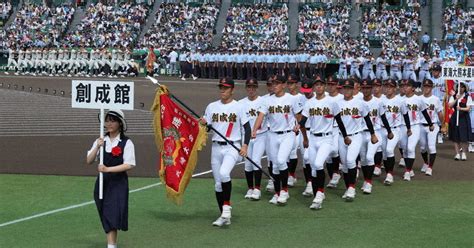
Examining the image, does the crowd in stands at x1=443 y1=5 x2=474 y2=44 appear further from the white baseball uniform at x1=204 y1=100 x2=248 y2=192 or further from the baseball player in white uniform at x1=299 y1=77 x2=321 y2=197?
the white baseball uniform at x1=204 y1=100 x2=248 y2=192

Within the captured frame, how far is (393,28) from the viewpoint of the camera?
177 feet

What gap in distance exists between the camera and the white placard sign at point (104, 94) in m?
11.0

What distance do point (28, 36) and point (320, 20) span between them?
2167cm

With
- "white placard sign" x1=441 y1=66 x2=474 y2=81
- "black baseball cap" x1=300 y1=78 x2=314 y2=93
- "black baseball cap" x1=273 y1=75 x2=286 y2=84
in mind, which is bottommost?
"black baseball cap" x1=300 y1=78 x2=314 y2=93

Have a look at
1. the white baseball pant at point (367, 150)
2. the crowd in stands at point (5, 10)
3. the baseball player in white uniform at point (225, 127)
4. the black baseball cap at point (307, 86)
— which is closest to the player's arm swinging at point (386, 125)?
the white baseball pant at point (367, 150)

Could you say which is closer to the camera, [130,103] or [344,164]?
[130,103]

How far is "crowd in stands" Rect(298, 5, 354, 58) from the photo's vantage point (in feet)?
173

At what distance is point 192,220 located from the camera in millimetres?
12961

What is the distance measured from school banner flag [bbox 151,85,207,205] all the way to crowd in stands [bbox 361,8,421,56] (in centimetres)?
3913

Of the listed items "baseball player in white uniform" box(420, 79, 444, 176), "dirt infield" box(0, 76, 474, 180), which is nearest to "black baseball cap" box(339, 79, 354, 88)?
"dirt infield" box(0, 76, 474, 180)

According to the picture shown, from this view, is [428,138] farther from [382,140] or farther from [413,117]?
[382,140]

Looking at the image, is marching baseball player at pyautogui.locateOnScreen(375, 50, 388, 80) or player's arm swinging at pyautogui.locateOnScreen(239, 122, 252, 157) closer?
→ player's arm swinging at pyautogui.locateOnScreen(239, 122, 252, 157)

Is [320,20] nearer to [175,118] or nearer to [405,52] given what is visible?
[405,52]

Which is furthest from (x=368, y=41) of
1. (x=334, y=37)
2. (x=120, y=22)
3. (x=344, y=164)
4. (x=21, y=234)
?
(x=21, y=234)
